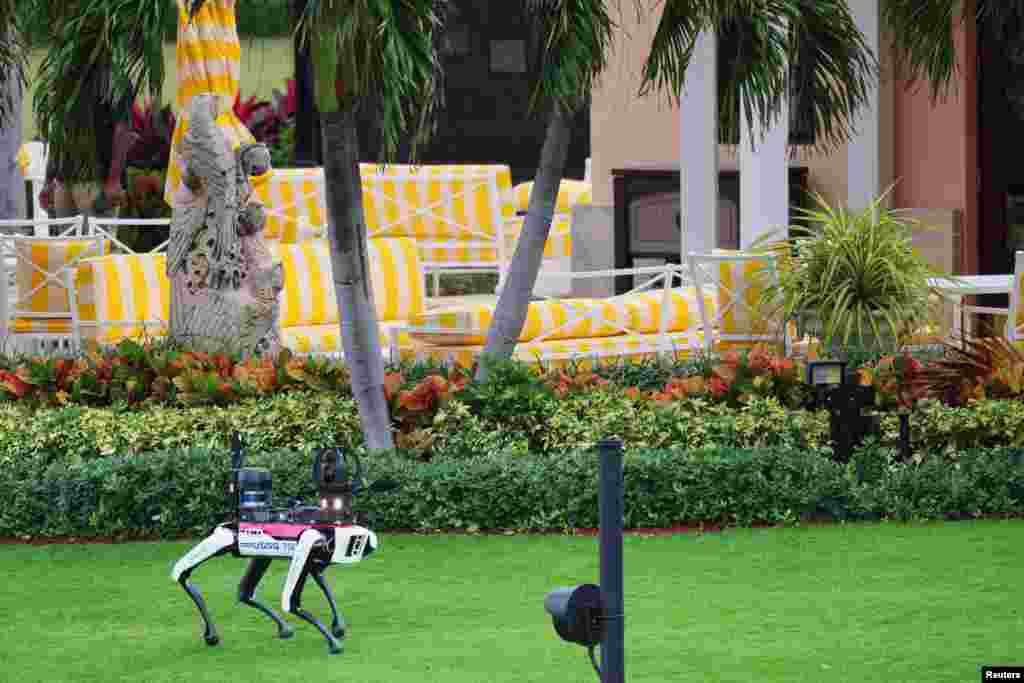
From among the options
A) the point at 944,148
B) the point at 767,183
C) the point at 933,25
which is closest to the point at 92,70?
the point at 933,25

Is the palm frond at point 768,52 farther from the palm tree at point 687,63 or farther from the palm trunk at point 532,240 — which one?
the palm trunk at point 532,240

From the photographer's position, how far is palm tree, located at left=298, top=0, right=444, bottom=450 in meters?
8.60

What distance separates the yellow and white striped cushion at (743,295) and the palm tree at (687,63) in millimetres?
872

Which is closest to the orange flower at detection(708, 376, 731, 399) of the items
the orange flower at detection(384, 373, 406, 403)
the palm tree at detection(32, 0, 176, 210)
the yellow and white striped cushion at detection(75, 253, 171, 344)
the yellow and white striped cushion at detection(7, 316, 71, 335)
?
the orange flower at detection(384, 373, 406, 403)

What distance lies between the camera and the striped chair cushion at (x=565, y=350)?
476 inches

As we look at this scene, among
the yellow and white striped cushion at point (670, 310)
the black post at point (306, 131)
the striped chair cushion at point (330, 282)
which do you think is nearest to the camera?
the yellow and white striped cushion at point (670, 310)

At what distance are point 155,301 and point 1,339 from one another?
1.12 meters

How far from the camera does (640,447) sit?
1002cm

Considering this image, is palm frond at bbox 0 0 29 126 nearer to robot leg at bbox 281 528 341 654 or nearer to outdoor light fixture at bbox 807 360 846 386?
outdoor light fixture at bbox 807 360 846 386

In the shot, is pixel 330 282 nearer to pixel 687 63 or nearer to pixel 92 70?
pixel 687 63

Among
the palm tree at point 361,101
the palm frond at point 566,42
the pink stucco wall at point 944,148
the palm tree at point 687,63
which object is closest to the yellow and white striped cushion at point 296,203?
the pink stucco wall at point 944,148

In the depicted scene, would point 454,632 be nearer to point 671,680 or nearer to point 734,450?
point 671,680

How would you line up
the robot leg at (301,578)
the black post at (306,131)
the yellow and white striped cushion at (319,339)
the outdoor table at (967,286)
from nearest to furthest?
the robot leg at (301,578)
the outdoor table at (967,286)
the yellow and white striped cushion at (319,339)
the black post at (306,131)

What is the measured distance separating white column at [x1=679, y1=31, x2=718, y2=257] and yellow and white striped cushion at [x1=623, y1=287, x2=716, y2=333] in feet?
4.45
